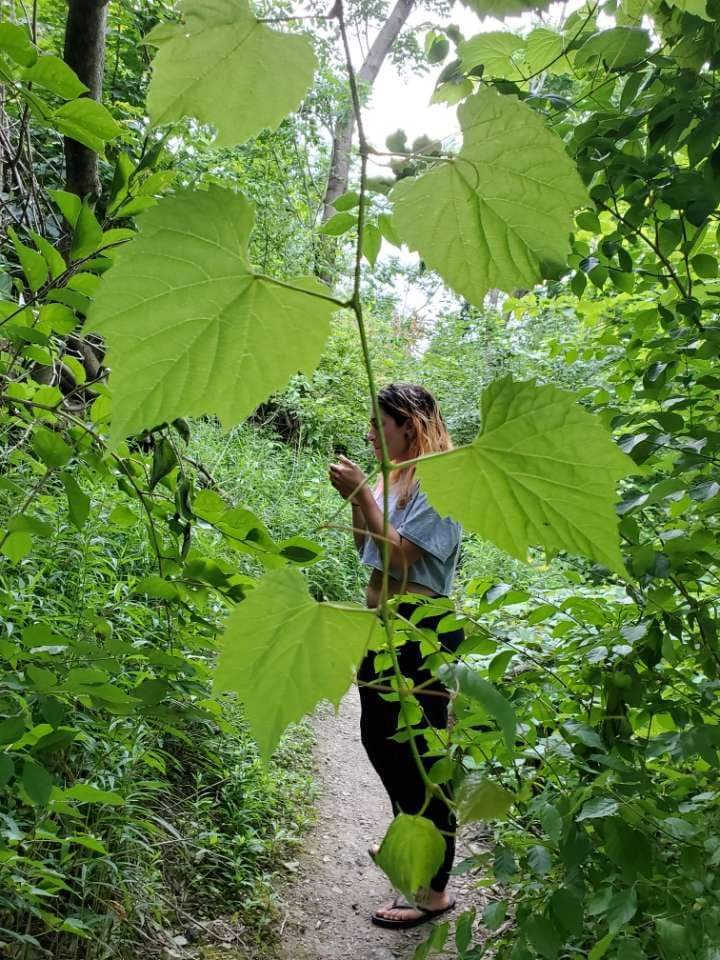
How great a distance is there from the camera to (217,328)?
373mm

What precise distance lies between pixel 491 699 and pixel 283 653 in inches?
4.4

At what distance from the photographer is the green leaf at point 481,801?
40cm

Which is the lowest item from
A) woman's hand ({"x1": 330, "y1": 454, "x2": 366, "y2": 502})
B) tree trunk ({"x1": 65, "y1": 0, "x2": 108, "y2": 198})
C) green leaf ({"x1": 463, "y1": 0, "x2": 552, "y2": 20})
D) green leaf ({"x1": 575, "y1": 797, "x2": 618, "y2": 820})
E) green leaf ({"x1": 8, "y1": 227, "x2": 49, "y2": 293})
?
green leaf ({"x1": 575, "y1": 797, "x2": 618, "y2": 820})

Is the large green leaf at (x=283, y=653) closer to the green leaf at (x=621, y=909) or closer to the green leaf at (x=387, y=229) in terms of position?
the green leaf at (x=387, y=229)

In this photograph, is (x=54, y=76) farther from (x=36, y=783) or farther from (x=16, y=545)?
(x=36, y=783)

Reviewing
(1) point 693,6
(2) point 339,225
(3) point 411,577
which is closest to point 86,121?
(2) point 339,225

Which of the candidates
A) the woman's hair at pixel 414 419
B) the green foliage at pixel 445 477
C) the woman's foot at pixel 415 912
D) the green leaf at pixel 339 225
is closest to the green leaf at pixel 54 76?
the green foliage at pixel 445 477

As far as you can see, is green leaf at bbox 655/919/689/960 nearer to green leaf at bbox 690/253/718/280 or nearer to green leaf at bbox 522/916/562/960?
green leaf at bbox 522/916/562/960

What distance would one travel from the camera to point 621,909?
85 centimetres

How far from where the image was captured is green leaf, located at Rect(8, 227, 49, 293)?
2.84 feet

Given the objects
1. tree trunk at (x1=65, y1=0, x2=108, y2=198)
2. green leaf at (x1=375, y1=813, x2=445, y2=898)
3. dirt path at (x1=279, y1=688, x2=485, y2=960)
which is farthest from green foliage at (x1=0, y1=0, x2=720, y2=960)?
dirt path at (x1=279, y1=688, x2=485, y2=960)

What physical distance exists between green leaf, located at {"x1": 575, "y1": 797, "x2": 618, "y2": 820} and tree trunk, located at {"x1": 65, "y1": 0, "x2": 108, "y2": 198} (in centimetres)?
118

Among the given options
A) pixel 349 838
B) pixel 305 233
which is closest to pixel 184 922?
pixel 349 838

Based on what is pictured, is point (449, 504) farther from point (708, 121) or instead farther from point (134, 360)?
point (708, 121)
